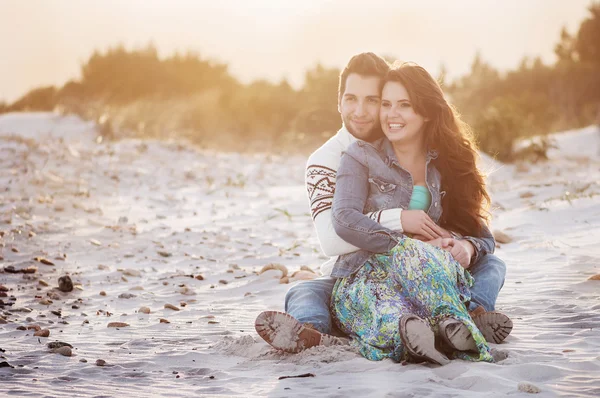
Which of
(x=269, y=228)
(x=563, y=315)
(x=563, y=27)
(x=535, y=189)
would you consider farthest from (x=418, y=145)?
(x=563, y=27)

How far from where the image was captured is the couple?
3.47 metres

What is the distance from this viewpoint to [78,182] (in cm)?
938

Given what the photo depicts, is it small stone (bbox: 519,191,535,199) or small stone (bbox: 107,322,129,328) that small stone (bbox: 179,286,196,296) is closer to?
small stone (bbox: 107,322,129,328)

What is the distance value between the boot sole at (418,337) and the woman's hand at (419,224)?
598 millimetres

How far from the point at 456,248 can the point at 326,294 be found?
29.3 inches

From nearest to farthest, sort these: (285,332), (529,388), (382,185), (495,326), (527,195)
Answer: (529,388) → (285,332) → (495,326) → (382,185) → (527,195)

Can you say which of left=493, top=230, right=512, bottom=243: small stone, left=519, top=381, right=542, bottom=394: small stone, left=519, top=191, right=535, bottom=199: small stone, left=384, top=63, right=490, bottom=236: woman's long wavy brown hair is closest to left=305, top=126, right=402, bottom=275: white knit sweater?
left=384, top=63, right=490, bottom=236: woman's long wavy brown hair

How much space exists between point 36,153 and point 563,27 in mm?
24711

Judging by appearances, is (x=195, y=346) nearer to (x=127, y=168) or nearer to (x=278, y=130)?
(x=127, y=168)

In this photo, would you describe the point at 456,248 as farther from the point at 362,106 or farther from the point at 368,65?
the point at 368,65

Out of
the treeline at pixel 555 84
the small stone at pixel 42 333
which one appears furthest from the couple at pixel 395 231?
the treeline at pixel 555 84

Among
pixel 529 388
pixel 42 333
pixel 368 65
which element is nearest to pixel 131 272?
pixel 42 333

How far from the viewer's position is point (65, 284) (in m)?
5.31

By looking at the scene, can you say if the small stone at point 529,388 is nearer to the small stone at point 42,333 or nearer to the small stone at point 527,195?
the small stone at point 42,333
